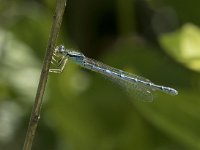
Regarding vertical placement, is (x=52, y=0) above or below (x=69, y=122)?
above

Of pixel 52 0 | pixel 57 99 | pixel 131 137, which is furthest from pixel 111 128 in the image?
pixel 52 0

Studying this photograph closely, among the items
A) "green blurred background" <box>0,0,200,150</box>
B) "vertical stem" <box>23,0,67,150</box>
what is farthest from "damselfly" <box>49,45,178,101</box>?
"vertical stem" <box>23,0,67,150</box>

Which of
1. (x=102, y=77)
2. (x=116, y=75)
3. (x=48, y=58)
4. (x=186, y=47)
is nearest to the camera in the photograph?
(x=48, y=58)

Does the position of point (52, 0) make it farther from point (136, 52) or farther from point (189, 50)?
point (189, 50)

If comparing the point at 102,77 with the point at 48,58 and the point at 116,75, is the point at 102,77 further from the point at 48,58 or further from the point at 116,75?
the point at 48,58

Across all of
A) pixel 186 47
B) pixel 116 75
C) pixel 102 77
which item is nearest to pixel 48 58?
pixel 116 75

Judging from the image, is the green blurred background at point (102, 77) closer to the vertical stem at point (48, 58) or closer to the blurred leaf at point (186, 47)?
the blurred leaf at point (186, 47)
